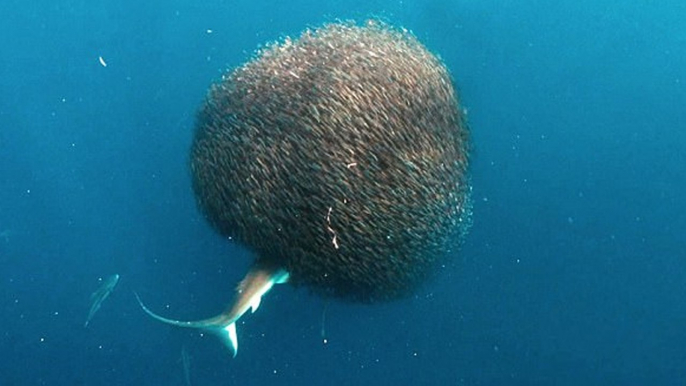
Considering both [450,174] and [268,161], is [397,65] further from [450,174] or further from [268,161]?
[268,161]

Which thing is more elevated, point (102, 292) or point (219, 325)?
point (219, 325)

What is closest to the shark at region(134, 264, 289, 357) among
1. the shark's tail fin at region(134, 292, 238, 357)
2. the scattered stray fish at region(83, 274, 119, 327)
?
the shark's tail fin at region(134, 292, 238, 357)

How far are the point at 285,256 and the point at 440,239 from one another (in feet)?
2.61

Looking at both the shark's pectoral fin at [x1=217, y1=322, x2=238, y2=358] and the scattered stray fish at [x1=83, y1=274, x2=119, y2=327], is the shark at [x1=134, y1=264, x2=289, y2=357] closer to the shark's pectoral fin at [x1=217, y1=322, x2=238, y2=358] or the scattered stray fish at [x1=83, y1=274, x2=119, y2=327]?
the shark's pectoral fin at [x1=217, y1=322, x2=238, y2=358]

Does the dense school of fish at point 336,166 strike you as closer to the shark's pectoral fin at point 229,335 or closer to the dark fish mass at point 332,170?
the dark fish mass at point 332,170

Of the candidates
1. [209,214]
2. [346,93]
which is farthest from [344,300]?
[346,93]

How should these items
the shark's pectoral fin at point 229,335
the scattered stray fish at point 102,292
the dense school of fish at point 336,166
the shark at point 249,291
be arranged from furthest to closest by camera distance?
the scattered stray fish at point 102,292, the shark's pectoral fin at point 229,335, the shark at point 249,291, the dense school of fish at point 336,166

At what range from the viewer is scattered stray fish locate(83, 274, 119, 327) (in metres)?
4.95

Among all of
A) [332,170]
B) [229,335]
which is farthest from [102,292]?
[332,170]

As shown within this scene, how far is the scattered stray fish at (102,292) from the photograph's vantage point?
495 centimetres

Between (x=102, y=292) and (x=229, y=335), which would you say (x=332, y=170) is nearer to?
(x=229, y=335)

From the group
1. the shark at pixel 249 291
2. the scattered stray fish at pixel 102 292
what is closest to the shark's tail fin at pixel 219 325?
the shark at pixel 249 291

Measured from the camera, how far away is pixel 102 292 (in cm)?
496

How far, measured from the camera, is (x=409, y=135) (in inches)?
153
